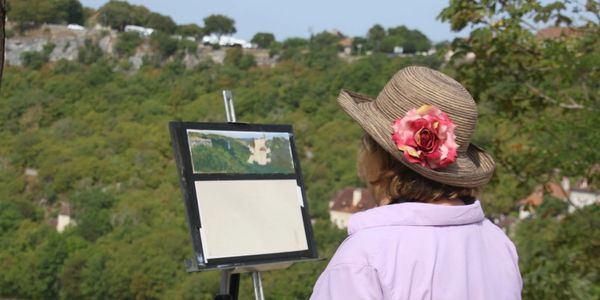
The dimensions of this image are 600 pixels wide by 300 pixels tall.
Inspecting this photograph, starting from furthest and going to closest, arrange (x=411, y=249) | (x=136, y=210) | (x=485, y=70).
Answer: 1. (x=136, y=210)
2. (x=485, y=70)
3. (x=411, y=249)

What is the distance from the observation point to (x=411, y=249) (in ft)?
4.91

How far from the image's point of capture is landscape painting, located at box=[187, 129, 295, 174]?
285 cm

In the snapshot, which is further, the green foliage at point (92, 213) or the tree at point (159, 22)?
the tree at point (159, 22)

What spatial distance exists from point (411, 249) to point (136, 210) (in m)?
33.7

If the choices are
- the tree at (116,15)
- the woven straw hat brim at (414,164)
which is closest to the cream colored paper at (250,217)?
the woven straw hat brim at (414,164)

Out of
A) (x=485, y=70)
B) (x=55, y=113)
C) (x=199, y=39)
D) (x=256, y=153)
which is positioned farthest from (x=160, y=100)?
(x=256, y=153)

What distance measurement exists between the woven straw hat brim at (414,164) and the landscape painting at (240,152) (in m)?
1.11

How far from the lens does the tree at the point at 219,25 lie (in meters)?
44.2

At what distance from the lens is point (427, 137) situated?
1560 millimetres

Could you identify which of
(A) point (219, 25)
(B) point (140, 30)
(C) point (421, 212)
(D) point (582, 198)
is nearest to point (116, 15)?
(B) point (140, 30)

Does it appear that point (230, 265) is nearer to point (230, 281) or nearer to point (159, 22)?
point (230, 281)

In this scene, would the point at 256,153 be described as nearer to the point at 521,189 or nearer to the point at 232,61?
the point at 521,189

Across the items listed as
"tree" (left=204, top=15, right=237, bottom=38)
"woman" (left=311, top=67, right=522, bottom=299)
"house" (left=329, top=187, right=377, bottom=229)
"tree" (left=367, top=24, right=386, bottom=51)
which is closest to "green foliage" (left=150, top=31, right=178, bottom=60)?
"tree" (left=204, top=15, right=237, bottom=38)

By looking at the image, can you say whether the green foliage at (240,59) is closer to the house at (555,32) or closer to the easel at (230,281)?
the house at (555,32)
